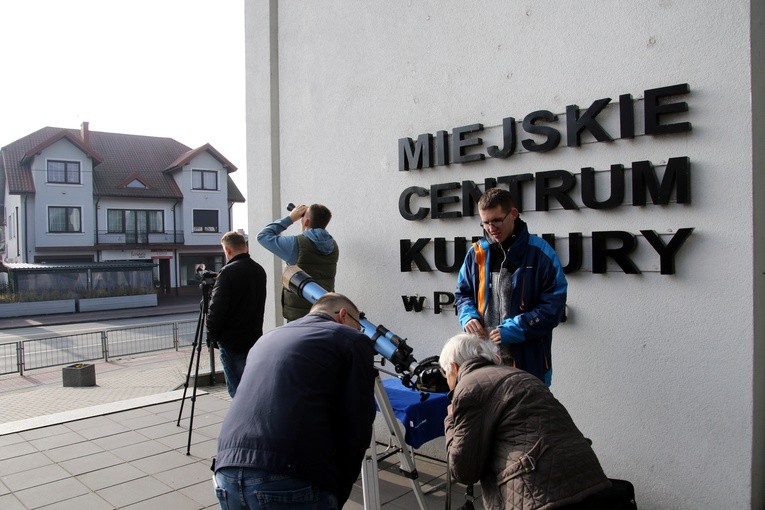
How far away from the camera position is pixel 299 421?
2078 millimetres

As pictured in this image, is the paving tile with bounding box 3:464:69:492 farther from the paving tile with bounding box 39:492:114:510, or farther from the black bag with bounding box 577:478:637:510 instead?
the black bag with bounding box 577:478:637:510

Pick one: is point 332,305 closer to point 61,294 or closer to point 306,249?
point 306,249

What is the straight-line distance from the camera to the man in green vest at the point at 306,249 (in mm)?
5016

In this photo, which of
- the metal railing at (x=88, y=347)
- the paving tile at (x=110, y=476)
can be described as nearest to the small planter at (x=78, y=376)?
the metal railing at (x=88, y=347)

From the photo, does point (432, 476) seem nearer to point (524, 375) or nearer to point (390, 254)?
point (390, 254)

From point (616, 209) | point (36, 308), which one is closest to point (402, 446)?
point (616, 209)

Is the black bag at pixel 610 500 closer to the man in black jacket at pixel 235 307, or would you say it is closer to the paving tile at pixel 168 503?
the paving tile at pixel 168 503

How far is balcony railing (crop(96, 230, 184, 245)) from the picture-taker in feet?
123

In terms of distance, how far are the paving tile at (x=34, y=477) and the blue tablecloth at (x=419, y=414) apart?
294 cm

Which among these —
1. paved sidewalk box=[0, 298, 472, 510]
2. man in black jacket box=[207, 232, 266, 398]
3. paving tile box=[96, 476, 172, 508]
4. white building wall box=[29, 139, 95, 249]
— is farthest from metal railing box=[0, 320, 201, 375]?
white building wall box=[29, 139, 95, 249]

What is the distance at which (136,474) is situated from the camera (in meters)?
4.70

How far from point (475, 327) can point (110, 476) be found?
3.33 metres

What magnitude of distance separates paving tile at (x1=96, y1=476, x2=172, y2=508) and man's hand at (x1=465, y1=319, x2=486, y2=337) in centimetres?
263

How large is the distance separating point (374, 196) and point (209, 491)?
2.89 metres
